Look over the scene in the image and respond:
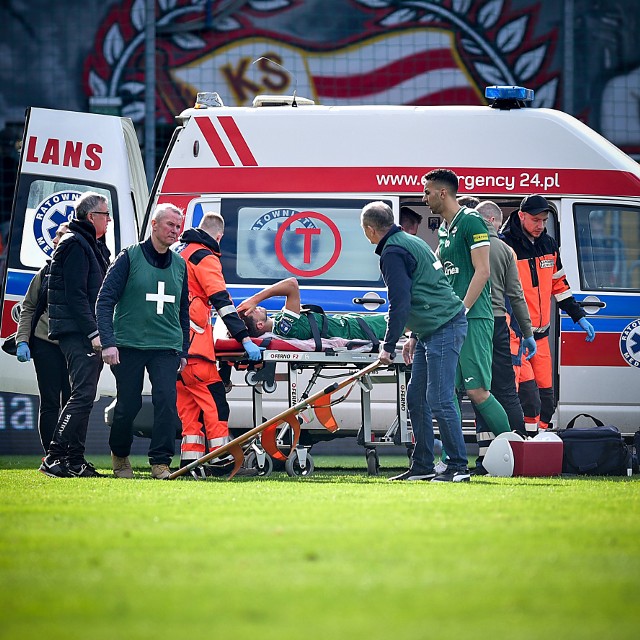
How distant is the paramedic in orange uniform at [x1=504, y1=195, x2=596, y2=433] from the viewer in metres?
9.45

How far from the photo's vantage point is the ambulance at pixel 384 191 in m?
9.82

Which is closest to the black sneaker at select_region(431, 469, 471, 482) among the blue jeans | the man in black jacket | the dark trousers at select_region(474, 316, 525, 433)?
the blue jeans

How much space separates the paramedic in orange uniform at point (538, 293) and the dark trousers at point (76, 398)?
275 centimetres

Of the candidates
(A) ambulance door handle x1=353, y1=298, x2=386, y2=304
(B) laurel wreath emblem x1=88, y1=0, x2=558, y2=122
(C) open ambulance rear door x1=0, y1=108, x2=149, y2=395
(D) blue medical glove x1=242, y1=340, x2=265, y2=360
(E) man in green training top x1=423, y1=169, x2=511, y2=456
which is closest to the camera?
(E) man in green training top x1=423, y1=169, x2=511, y2=456

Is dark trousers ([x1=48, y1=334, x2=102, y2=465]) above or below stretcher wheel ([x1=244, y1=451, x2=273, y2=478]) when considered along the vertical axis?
above

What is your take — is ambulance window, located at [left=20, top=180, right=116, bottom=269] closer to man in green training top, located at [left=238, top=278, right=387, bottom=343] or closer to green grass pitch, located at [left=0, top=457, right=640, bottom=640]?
man in green training top, located at [left=238, top=278, right=387, bottom=343]

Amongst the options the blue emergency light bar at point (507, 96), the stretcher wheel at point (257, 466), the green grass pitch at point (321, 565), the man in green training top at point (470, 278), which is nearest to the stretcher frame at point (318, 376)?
the stretcher wheel at point (257, 466)

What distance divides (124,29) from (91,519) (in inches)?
483

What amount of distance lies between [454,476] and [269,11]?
10401 millimetres

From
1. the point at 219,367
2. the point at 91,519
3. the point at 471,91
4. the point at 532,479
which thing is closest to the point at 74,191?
the point at 219,367

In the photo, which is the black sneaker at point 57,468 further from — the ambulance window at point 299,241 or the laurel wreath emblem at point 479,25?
the laurel wreath emblem at point 479,25

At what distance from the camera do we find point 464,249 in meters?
8.36

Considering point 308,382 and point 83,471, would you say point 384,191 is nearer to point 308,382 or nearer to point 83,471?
point 308,382

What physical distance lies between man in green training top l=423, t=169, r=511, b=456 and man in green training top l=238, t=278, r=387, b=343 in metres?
0.88
